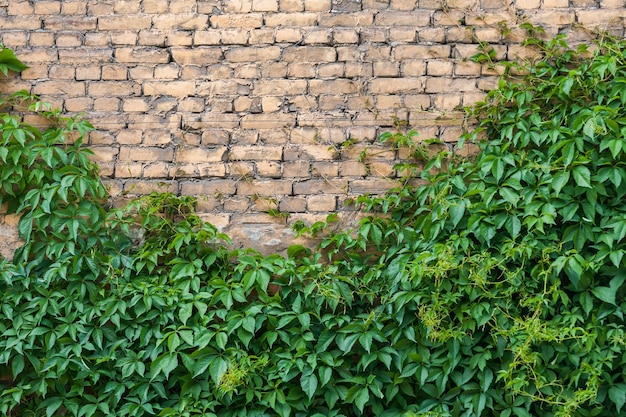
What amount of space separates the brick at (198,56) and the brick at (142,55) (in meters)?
0.06

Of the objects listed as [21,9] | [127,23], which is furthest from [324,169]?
[21,9]

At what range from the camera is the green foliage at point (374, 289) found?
322cm

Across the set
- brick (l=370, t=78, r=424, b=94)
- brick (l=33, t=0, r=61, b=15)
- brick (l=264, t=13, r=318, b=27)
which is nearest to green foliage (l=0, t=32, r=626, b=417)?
brick (l=370, t=78, r=424, b=94)

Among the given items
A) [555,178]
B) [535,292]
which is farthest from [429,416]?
[555,178]

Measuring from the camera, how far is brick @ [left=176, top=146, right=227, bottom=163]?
12.3 ft

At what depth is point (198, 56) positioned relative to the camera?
3.79m

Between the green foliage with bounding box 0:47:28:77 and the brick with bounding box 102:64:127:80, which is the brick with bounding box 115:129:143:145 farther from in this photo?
the green foliage with bounding box 0:47:28:77

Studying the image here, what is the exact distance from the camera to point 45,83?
12.6ft

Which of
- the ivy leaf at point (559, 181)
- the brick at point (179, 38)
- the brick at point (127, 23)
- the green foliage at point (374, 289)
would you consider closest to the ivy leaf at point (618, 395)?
the green foliage at point (374, 289)

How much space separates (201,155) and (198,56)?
1.71 feet

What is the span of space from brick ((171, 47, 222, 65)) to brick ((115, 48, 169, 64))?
0.06m

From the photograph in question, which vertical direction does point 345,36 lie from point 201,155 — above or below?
above

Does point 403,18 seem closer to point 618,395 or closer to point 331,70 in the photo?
point 331,70

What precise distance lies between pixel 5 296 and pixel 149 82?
129 cm
